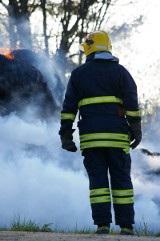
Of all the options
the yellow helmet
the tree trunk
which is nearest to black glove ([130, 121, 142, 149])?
the yellow helmet

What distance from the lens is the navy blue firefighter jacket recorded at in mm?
5391

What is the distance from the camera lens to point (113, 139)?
17.6 feet

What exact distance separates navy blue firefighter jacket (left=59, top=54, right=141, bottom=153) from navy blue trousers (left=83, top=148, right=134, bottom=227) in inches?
3.6

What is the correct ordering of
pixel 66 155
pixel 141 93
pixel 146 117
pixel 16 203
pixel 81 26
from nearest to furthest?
1. pixel 16 203
2. pixel 66 155
3. pixel 81 26
4. pixel 141 93
5. pixel 146 117

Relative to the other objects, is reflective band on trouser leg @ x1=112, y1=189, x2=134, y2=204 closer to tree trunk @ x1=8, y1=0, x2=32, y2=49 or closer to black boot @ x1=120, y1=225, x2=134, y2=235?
black boot @ x1=120, y1=225, x2=134, y2=235

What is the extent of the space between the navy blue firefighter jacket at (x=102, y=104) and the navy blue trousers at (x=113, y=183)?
91 mm

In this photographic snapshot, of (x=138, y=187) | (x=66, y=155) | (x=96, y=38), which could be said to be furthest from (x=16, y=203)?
(x=96, y=38)

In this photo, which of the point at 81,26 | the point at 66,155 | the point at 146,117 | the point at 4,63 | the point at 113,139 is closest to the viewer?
the point at 113,139

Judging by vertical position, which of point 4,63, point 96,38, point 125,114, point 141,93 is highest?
point 141,93

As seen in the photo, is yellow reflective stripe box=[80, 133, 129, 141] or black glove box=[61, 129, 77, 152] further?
black glove box=[61, 129, 77, 152]

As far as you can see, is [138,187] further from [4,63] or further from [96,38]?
[96,38]

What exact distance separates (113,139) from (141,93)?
31866 mm

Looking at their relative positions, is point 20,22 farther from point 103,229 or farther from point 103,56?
point 103,229

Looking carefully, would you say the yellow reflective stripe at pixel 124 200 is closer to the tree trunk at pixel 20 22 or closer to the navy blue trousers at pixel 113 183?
the navy blue trousers at pixel 113 183
